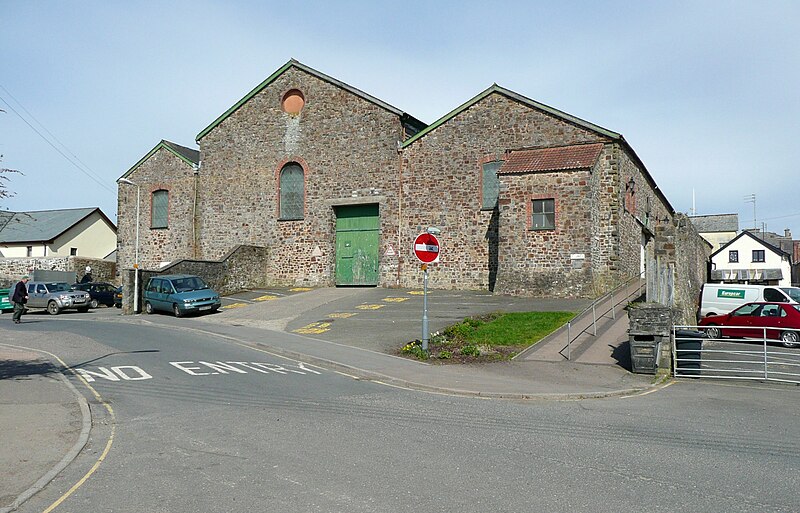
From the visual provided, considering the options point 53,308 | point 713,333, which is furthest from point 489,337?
point 53,308

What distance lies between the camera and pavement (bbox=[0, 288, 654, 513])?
8.00m

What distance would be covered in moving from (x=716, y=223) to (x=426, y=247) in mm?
81776

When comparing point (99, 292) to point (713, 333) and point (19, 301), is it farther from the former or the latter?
point (713, 333)

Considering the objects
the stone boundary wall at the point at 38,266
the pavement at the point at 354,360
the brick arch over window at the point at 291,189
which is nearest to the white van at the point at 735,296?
the pavement at the point at 354,360

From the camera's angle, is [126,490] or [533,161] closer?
[126,490]

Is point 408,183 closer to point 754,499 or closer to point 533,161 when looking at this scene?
point 533,161

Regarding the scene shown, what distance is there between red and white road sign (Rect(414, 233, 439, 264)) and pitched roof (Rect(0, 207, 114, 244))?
160 ft

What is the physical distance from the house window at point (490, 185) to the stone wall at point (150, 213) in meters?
17.5

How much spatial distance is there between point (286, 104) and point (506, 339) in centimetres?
2200

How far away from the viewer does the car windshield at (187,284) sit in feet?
88.0

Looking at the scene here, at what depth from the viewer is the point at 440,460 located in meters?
6.99

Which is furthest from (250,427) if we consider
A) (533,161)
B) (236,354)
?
(533,161)

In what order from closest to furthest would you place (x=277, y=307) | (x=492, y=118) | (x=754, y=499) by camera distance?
1. (x=754, y=499)
2. (x=277, y=307)
3. (x=492, y=118)

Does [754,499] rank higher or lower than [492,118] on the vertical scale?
lower
